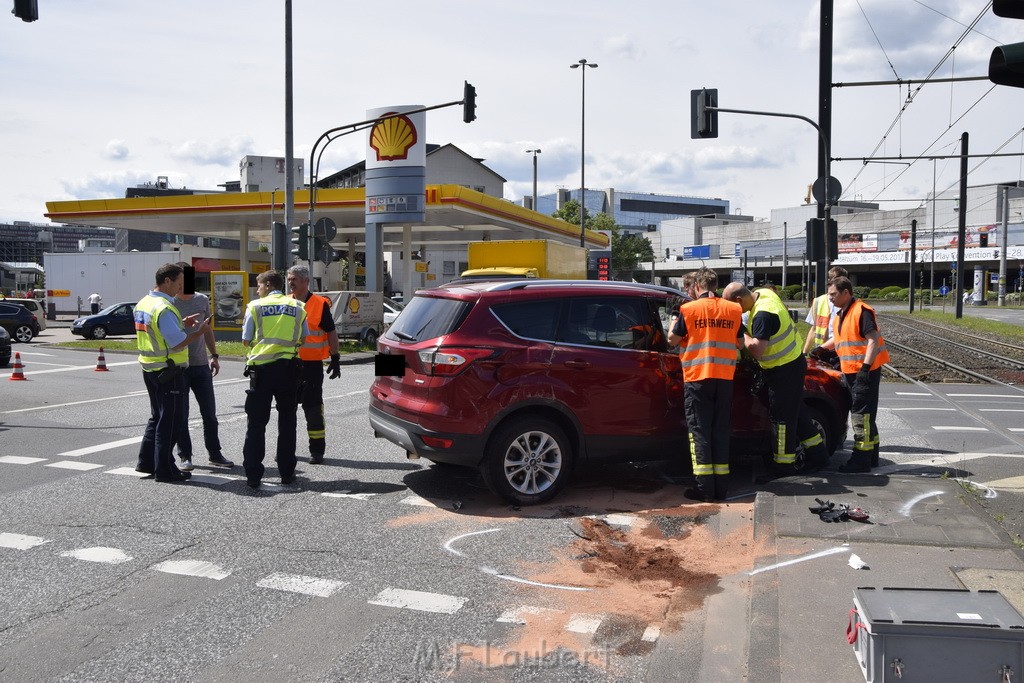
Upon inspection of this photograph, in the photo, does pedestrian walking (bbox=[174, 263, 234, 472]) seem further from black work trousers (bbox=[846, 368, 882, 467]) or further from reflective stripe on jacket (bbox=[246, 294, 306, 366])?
black work trousers (bbox=[846, 368, 882, 467])

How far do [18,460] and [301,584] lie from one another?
4823 millimetres

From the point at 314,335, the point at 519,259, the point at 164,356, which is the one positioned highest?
the point at 519,259

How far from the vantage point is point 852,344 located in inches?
311

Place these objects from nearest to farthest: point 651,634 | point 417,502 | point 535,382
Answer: point 651,634, point 535,382, point 417,502

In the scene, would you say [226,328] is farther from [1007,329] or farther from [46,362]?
[1007,329]

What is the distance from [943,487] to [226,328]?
21.9m

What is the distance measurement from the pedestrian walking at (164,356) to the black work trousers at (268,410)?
0.69 meters

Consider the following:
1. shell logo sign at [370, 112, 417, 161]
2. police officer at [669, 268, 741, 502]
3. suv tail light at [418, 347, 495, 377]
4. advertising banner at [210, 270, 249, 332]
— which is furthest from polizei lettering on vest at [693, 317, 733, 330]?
advertising banner at [210, 270, 249, 332]

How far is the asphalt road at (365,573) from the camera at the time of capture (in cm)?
405

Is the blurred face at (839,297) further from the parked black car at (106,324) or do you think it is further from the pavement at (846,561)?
the parked black car at (106,324)

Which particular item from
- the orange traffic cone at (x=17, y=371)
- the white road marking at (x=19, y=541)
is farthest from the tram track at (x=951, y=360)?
the orange traffic cone at (x=17, y=371)

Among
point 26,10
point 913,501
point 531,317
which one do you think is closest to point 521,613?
point 531,317

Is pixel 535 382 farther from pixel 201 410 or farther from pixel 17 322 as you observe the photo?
pixel 17 322

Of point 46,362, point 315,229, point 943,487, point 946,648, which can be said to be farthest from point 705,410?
point 46,362
